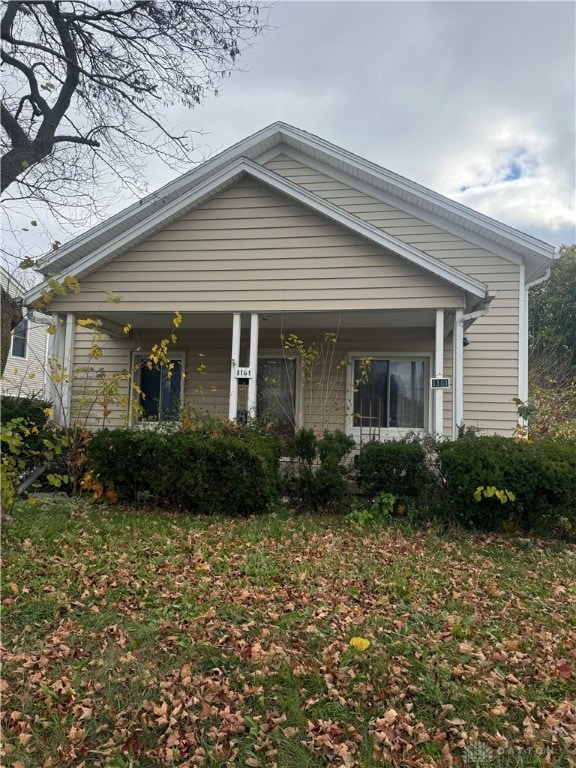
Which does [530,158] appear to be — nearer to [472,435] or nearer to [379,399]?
[379,399]

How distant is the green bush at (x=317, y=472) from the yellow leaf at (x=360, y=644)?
3.53m

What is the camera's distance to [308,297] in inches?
299

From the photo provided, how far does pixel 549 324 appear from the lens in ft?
83.8

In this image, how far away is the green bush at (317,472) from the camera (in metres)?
6.82

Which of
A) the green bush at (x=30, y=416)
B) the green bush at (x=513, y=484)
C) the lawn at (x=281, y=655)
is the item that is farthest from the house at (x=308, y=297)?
the lawn at (x=281, y=655)

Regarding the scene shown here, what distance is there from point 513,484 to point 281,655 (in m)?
3.96

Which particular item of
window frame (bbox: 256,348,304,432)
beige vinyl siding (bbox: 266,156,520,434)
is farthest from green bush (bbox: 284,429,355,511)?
beige vinyl siding (bbox: 266,156,520,434)

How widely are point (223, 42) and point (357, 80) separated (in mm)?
2778

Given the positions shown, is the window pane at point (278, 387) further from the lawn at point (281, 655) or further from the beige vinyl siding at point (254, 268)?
the lawn at point (281, 655)

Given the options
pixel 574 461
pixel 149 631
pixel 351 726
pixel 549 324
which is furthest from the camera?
pixel 549 324

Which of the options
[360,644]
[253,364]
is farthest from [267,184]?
[360,644]

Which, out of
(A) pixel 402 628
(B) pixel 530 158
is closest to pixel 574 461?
(A) pixel 402 628

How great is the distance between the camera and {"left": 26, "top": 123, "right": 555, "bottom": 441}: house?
293 inches

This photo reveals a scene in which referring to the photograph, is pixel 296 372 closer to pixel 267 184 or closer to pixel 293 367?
pixel 293 367
